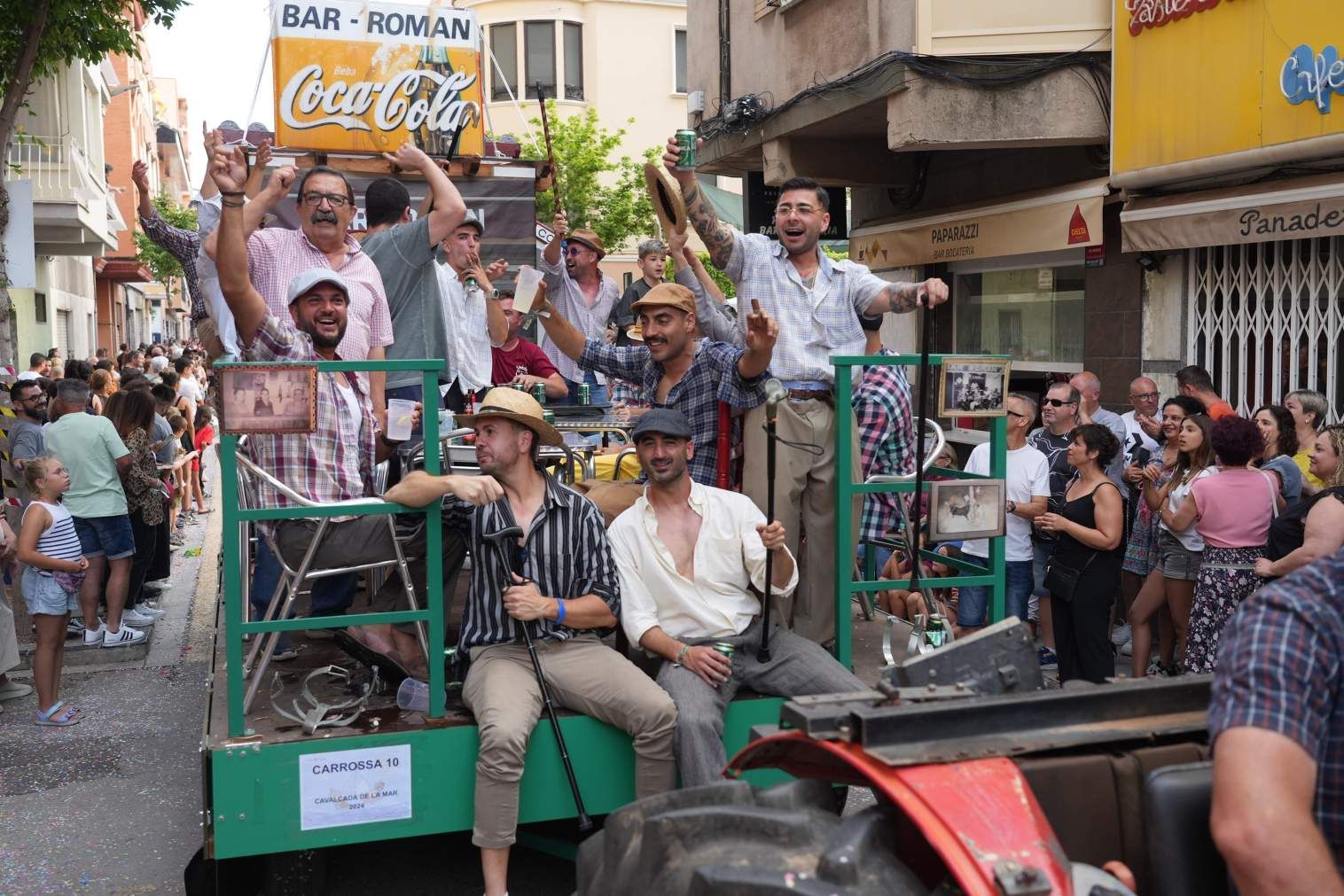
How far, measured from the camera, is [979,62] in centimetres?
1027

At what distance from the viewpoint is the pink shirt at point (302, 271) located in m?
5.44

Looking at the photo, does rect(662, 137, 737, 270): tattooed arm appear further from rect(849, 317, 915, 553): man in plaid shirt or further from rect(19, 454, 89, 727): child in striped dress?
rect(19, 454, 89, 727): child in striped dress

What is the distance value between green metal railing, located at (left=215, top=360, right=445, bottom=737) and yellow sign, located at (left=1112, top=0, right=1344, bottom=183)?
6.28m

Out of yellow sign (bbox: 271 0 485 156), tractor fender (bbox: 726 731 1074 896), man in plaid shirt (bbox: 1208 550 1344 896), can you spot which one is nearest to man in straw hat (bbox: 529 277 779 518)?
tractor fender (bbox: 726 731 1074 896)

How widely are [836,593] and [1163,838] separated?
2518 millimetres

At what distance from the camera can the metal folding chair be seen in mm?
4117

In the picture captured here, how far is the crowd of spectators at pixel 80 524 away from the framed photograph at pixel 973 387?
16.3ft

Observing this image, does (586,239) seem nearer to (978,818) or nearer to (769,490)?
(769,490)

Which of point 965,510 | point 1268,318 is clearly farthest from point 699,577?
point 1268,318

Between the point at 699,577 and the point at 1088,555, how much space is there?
3123 millimetres

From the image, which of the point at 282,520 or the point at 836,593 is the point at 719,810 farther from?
the point at 282,520

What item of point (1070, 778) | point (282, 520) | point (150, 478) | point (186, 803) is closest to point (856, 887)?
point (1070, 778)

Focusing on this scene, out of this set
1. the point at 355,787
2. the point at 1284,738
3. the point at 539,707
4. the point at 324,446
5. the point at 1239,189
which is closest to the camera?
the point at 1284,738

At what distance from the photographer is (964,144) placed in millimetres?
10453
